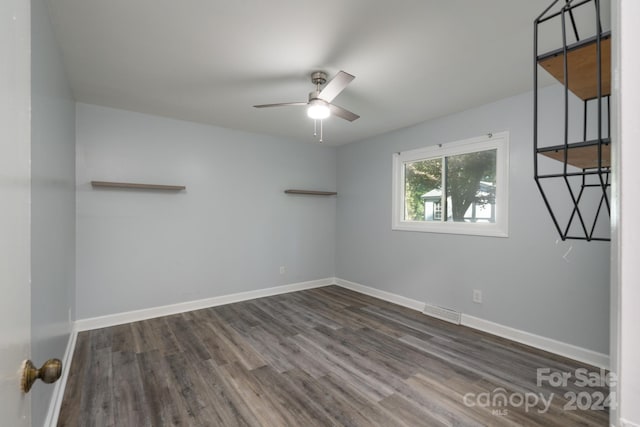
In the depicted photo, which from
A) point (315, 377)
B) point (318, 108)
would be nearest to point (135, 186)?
point (318, 108)

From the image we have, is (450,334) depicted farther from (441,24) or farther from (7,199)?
(7,199)

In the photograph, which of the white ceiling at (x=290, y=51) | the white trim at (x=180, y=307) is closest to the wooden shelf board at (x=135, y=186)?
the white ceiling at (x=290, y=51)

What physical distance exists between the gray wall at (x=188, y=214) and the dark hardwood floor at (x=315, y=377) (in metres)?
0.58

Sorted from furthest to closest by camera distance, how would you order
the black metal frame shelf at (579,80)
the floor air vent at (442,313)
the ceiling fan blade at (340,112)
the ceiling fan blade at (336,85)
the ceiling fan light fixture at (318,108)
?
the floor air vent at (442,313) < the ceiling fan blade at (340,112) < the ceiling fan light fixture at (318,108) < the ceiling fan blade at (336,85) < the black metal frame shelf at (579,80)

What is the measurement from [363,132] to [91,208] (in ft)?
11.5

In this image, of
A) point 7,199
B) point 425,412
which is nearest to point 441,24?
point 7,199

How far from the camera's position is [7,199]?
22.3 inches

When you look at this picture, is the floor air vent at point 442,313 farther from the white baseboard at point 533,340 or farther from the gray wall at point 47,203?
the gray wall at point 47,203

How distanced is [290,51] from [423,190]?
254 centimetres

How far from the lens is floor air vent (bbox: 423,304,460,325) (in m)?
3.32

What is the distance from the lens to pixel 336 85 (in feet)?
7.16

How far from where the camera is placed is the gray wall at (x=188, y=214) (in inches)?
127

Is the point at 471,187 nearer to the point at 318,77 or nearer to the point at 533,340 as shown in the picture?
the point at 533,340

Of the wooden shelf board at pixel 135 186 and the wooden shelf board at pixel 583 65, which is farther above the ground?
the wooden shelf board at pixel 583 65
